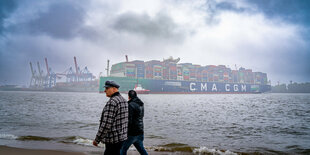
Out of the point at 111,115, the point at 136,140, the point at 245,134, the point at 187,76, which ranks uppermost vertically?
the point at 187,76

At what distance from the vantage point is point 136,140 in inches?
110

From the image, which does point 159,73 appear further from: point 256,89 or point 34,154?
point 34,154

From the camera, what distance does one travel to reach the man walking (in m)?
1.97

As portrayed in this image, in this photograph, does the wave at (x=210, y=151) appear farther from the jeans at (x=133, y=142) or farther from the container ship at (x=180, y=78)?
the container ship at (x=180, y=78)

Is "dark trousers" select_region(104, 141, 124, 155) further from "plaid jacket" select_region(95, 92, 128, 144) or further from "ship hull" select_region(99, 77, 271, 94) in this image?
"ship hull" select_region(99, 77, 271, 94)

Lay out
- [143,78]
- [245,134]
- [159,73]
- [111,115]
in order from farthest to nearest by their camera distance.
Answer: [159,73] < [143,78] < [245,134] < [111,115]

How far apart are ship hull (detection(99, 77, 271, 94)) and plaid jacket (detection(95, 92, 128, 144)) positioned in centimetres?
4912

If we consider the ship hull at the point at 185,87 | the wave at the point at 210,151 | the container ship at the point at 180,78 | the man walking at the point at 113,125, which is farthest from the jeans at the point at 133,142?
the container ship at the point at 180,78

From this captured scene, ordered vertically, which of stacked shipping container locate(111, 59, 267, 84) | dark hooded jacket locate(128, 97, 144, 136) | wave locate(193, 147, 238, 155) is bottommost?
wave locate(193, 147, 238, 155)

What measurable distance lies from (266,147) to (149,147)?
11.5 feet

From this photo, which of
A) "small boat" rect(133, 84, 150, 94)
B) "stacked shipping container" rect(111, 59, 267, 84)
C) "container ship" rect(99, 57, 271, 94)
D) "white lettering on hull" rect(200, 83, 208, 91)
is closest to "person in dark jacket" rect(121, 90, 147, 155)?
"small boat" rect(133, 84, 150, 94)

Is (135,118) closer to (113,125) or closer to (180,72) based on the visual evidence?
(113,125)

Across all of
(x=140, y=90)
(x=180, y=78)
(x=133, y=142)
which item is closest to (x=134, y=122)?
(x=133, y=142)

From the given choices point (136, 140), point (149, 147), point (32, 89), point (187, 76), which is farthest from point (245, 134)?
point (32, 89)
